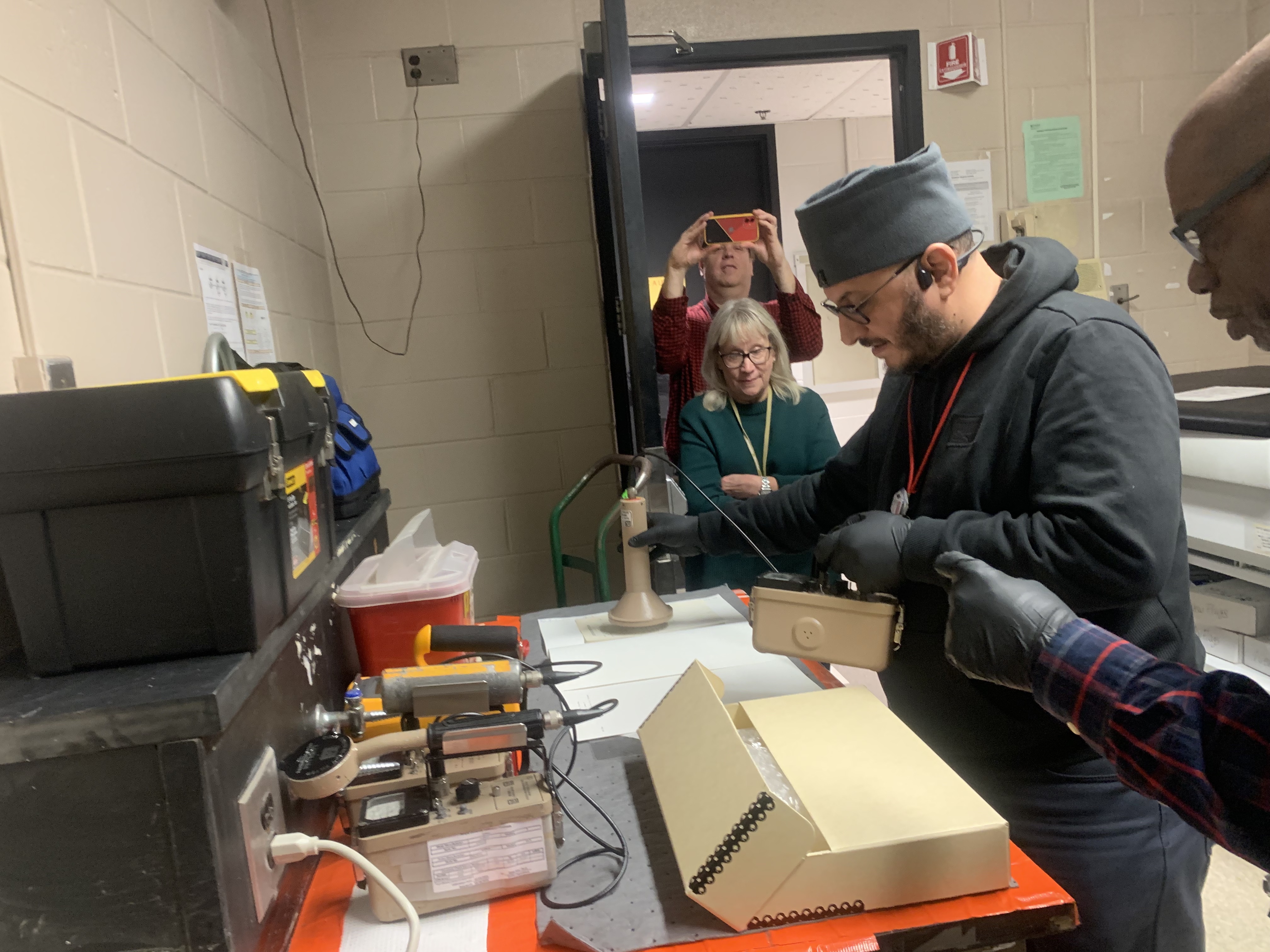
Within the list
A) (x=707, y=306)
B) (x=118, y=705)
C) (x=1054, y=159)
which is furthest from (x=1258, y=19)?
(x=118, y=705)

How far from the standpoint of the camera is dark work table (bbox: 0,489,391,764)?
0.57m

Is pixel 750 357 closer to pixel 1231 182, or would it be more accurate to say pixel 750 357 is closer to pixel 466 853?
pixel 1231 182

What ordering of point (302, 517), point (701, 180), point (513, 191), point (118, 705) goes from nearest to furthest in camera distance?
point (118, 705), point (302, 517), point (513, 191), point (701, 180)

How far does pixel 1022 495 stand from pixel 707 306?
1.61 meters

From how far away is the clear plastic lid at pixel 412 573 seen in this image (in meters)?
1.16

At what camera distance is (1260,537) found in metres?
1.95

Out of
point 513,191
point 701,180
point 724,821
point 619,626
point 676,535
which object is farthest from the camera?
point 701,180

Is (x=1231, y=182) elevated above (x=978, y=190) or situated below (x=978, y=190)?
below

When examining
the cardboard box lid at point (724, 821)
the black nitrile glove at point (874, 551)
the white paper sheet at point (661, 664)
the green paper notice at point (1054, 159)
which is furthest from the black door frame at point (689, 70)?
the cardboard box lid at point (724, 821)

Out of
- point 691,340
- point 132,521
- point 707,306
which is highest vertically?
point 707,306

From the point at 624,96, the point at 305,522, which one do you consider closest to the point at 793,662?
the point at 305,522

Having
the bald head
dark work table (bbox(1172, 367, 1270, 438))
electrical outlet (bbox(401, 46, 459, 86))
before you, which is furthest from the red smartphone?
the bald head

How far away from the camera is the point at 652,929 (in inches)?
26.8

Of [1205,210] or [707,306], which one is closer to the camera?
[1205,210]
